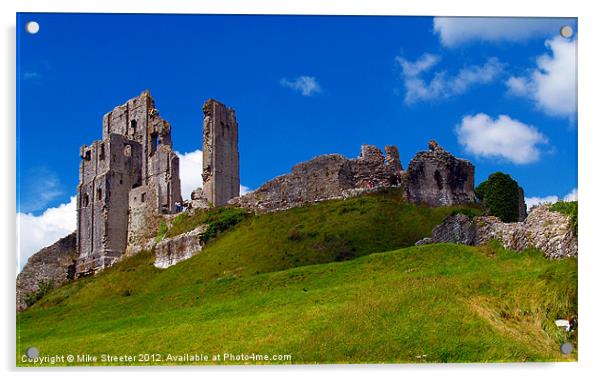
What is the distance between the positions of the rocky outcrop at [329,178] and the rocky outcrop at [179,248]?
3.00 metres

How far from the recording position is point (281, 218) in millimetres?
33312

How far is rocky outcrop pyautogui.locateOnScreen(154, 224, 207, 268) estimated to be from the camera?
1332 inches

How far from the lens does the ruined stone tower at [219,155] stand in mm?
43188

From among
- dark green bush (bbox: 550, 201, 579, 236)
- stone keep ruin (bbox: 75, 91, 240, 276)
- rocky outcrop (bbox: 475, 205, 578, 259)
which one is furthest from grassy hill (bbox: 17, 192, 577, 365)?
stone keep ruin (bbox: 75, 91, 240, 276)

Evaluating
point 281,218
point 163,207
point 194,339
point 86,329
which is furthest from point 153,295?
point 163,207

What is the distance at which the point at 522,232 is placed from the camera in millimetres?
22156

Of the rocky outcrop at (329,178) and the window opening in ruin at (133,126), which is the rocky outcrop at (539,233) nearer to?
the rocky outcrop at (329,178)

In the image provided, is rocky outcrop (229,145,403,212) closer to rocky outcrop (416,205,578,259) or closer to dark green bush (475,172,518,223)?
dark green bush (475,172,518,223)

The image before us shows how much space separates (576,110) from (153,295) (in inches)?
585

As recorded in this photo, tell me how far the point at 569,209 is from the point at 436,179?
13.9 m

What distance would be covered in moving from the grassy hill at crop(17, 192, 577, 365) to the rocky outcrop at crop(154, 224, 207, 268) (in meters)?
3.26

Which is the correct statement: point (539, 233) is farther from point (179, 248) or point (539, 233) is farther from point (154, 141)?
point (154, 141)

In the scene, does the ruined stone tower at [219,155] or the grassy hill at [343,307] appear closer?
the grassy hill at [343,307]

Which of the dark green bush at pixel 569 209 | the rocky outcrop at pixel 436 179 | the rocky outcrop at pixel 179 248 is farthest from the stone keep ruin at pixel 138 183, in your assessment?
the dark green bush at pixel 569 209
